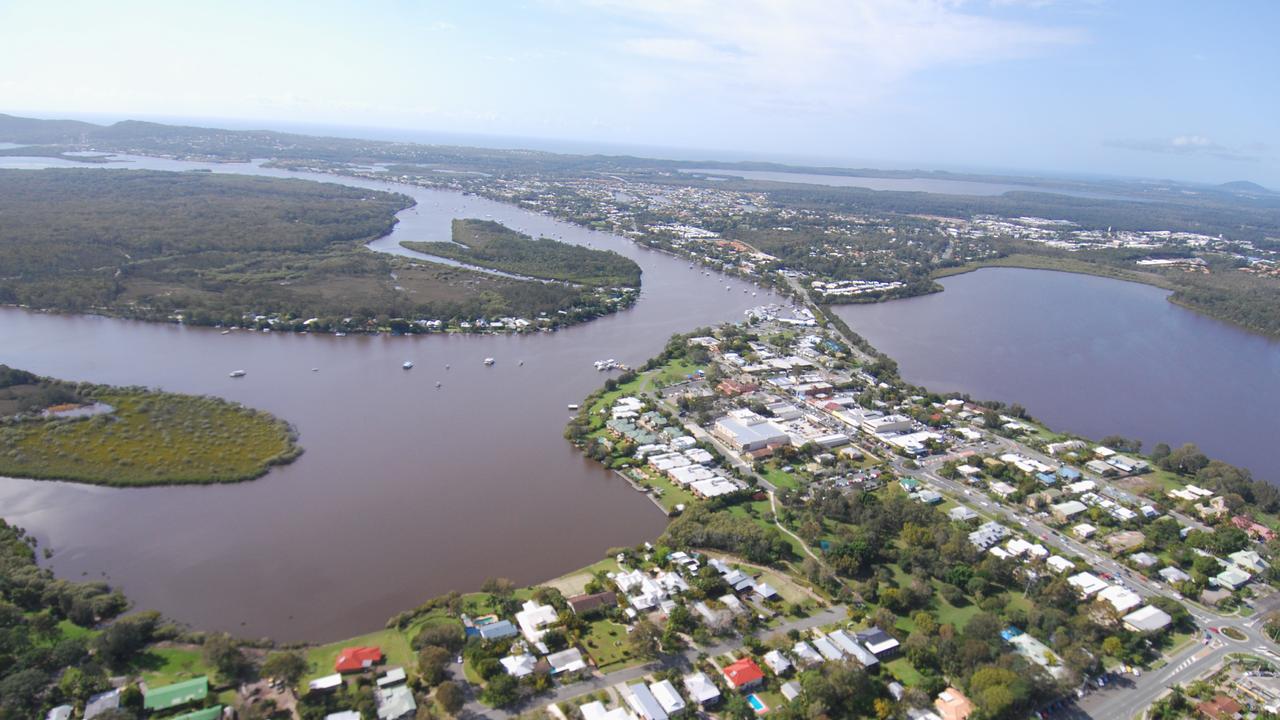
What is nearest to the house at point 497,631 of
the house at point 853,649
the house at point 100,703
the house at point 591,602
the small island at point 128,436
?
the house at point 591,602

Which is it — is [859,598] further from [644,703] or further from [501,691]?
[501,691]

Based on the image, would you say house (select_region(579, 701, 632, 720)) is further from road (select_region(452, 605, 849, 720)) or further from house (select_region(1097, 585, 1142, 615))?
house (select_region(1097, 585, 1142, 615))

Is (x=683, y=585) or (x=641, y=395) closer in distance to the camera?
(x=683, y=585)

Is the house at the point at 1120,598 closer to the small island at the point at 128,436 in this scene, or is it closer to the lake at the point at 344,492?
the lake at the point at 344,492

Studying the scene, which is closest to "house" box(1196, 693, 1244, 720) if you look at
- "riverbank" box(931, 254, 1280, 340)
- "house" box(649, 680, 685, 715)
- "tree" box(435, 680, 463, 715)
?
"house" box(649, 680, 685, 715)

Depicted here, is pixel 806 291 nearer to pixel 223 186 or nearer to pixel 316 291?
pixel 316 291

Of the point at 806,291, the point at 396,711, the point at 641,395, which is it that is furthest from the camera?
the point at 806,291

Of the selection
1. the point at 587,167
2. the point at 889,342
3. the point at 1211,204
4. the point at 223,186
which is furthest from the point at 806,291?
the point at 1211,204
